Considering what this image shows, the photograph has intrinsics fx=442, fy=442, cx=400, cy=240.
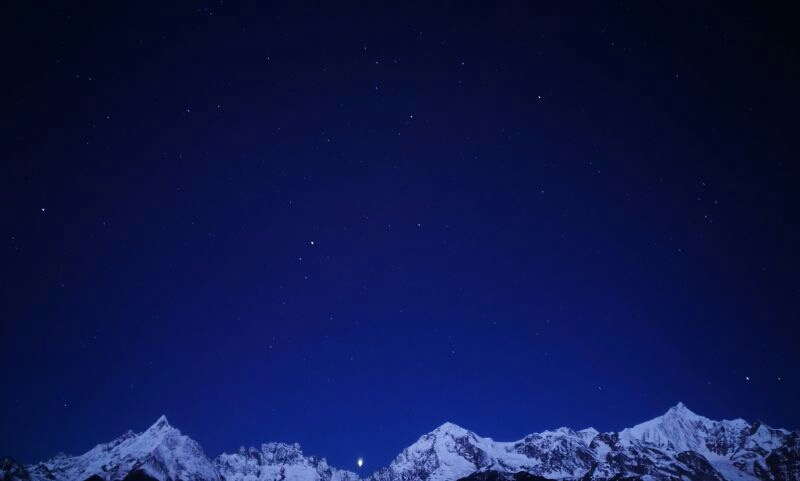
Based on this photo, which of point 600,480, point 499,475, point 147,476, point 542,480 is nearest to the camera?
point 542,480

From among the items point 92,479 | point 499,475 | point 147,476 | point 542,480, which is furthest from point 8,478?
point 542,480

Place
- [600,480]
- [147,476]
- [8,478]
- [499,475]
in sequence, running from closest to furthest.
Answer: [147,476], [499,475], [8,478], [600,480]

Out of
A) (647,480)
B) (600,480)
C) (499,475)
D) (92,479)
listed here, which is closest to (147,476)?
(92,479)

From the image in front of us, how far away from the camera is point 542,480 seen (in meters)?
105

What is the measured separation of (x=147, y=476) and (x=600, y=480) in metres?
176

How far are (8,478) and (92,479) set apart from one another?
3123 inches

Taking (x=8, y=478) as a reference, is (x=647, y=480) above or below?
below

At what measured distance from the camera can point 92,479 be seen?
123m

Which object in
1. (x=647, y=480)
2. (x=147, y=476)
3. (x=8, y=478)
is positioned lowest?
(x=647, y=480)

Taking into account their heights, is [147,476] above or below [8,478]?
below

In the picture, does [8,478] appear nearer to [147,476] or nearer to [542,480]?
[147,476]

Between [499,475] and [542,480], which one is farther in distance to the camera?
[499,475]

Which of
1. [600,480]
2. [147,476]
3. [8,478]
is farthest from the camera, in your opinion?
[600,480]

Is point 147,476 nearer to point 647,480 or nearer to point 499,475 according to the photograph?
point 499,475
